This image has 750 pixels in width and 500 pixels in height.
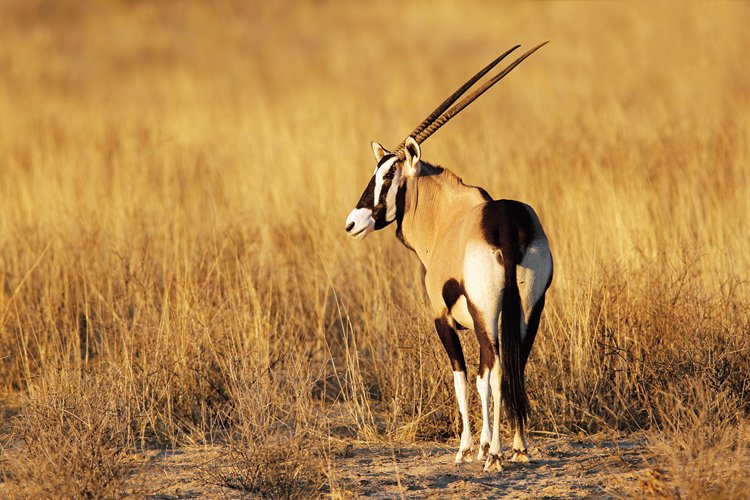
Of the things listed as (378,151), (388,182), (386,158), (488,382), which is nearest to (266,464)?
(488,382)

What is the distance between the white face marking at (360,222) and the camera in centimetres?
590

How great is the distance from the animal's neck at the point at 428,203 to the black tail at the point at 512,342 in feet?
2.89

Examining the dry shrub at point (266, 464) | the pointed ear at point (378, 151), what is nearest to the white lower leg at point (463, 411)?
the dry shrub at point (266, 464)

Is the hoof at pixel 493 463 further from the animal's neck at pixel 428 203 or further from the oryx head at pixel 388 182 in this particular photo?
the oryx head at pixel 388 182

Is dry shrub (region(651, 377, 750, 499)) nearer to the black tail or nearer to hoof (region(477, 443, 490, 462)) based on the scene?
the black tail

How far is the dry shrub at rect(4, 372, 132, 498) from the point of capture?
194 inches

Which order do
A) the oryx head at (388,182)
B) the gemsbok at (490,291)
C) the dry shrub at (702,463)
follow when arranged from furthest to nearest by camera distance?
the oryx head at (388,182), the gemsbok at (490,291), the dry shrub at (702,463)

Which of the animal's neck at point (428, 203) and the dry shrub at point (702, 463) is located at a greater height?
the animal's neck at point (428, 203)

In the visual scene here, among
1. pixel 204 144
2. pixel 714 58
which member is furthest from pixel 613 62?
pixel 204 144

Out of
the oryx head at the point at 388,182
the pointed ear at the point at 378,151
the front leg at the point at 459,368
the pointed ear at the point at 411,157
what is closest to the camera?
the front leg at the point at 459,368

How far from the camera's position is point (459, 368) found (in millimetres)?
5445

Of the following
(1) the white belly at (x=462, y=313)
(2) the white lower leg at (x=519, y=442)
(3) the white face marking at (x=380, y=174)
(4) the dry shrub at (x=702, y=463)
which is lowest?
(4) the dry shrub at (x=702, y=463)

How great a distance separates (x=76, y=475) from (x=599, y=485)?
8.24 ft

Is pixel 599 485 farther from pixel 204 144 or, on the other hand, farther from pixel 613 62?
pixel 613 62
